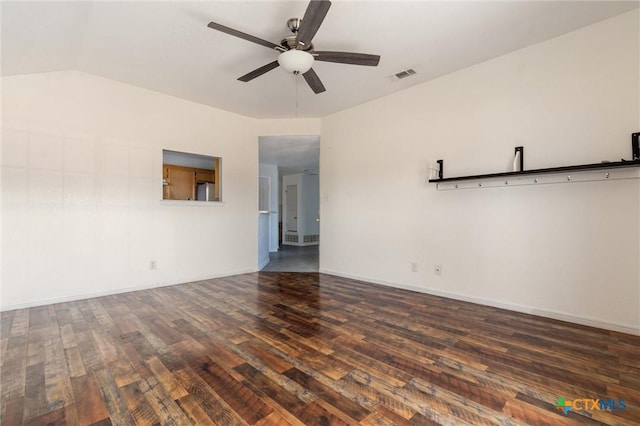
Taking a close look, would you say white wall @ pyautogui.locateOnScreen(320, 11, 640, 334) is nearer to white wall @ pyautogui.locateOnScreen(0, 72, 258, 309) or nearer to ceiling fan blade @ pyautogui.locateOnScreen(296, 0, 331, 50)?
ceiling fan blade @ pyautogui.locateOnScreen(296, 0, 331, 50)

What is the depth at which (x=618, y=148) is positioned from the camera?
2.60 meters

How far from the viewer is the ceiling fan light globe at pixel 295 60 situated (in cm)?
248

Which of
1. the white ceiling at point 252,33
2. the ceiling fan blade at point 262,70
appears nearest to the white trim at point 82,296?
the white ceiling at point 252,33

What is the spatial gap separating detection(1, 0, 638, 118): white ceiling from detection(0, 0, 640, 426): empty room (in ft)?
0.08

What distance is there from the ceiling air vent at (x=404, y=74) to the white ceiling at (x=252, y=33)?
0.09m

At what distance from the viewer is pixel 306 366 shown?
198 cm

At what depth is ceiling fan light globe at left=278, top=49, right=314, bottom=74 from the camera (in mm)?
2482

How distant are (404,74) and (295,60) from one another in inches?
69.7

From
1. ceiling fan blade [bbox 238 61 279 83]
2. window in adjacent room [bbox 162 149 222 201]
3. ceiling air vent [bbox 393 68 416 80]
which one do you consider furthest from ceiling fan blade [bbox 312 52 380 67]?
window in adjacent room [bbox 162 149 222 201]

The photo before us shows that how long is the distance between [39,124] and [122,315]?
94.8 inches

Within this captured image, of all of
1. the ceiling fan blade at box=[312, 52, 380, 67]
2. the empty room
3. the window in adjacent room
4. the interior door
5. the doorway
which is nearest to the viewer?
the empty room

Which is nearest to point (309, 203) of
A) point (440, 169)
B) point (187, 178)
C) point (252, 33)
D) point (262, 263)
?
point (187, 178)

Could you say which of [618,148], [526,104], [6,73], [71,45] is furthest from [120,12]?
[618,148]

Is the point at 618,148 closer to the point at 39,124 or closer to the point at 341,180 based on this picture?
the point at 341,180
